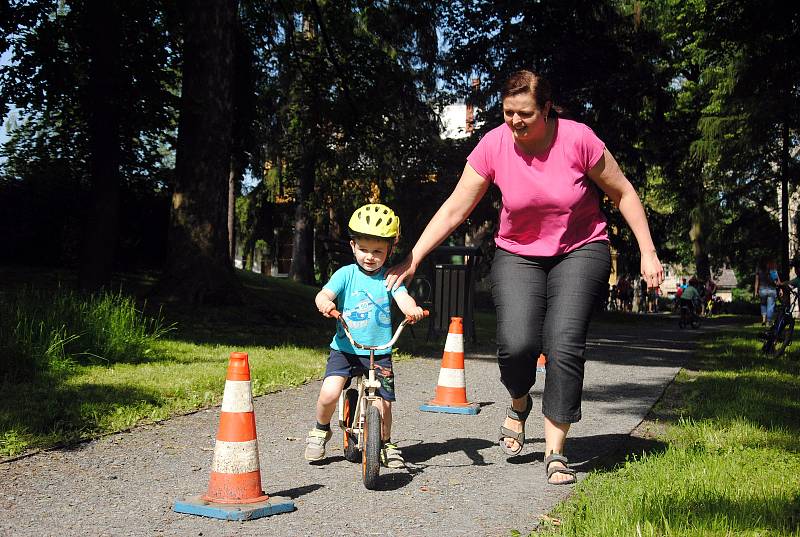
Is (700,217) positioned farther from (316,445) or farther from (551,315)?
(316,445)

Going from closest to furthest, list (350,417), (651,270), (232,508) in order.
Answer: (232,508)
(651,270)
(350,417)

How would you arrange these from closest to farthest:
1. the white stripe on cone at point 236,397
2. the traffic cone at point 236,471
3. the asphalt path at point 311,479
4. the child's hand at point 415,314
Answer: the asphalt path at point 311,479
the traffic cone at point 236,471
the white stripe on cone at point 236,397
the child's hand at point 415,314

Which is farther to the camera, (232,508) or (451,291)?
(451,291)

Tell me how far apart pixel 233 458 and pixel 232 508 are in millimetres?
220

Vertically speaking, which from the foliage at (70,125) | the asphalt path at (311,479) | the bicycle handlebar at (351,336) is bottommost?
the asphalt path at (311,479)

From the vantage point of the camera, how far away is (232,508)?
14.1 feet

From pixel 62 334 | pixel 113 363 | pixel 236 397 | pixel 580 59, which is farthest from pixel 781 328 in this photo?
pixel 580 59

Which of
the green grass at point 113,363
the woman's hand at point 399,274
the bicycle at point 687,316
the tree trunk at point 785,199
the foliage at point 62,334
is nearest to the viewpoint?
the woman's hand at point 399,274

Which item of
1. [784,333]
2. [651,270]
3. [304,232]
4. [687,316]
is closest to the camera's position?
[651,270]

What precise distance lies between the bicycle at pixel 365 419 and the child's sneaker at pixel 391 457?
0.41 ft

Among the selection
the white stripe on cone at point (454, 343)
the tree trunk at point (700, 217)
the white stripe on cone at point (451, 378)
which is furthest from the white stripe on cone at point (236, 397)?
the tree trunk at point (700, 217)

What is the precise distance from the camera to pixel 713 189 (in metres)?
→ 38.7

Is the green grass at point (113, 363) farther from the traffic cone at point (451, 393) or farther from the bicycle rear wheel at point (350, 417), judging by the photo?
the bicycle rear wheel at point (350, 417)

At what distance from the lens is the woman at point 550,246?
16.6ft
